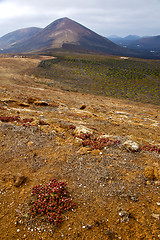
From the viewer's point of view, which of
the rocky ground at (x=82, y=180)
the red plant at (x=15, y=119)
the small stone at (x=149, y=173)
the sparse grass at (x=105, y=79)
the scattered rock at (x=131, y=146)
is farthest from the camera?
the sparse grass at (x=105, y=79)

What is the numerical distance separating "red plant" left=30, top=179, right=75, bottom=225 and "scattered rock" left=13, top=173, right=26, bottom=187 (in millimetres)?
929

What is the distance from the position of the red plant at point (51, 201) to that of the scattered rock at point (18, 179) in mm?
929

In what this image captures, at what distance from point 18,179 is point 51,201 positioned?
2.20 m

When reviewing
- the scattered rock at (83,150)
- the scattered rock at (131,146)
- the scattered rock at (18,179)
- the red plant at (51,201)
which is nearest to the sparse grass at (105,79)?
A: the scattered rock at (131,146)

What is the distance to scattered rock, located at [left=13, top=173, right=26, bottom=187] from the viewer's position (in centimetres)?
726

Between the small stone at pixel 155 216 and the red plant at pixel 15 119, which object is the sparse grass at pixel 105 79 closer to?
the red plant at pixel 15 119

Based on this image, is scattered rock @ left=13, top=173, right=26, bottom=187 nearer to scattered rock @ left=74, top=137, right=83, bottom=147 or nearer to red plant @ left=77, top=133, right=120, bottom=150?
scattered rock @ left=74, top=137, right=83, bottom=147

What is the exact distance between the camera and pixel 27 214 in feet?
19.6

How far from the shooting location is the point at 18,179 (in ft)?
24.3

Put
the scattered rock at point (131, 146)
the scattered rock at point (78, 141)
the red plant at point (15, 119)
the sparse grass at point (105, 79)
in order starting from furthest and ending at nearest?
1. the sparse grass at point (105, 79)
2. the red plant at point (15, 119)
3. the scattered rock at point (78, 141)
4. the scattered rock at point (131, 146)

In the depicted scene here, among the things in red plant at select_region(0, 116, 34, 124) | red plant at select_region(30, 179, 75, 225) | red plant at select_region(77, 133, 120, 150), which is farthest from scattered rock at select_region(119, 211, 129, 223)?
red plant at select_region(0, 116, 34, 124)

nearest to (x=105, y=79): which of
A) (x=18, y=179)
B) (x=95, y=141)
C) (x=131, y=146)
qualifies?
Result: (x=95, y=141)

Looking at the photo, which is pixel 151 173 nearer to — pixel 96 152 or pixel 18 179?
pixel 96 152

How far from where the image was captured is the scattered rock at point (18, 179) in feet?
23.8
